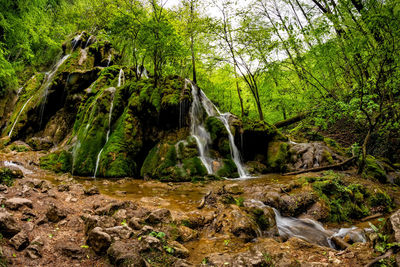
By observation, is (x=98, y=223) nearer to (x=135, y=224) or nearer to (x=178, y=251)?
(x=135, y=224)

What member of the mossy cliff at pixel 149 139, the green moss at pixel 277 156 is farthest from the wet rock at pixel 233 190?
the green moss at pixel 277 156

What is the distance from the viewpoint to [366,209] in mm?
5309

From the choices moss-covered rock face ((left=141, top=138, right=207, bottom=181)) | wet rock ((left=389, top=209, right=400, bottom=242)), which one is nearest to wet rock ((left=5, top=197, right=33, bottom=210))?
wet rock ((left=389, top=209, right=400, bottom=242))

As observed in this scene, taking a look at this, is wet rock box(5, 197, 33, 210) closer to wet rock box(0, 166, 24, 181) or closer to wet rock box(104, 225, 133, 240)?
wet rock box(104, 225, 133, 240)

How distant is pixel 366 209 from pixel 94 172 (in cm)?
1018

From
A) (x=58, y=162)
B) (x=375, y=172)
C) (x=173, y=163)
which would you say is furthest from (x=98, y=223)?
(x=375, y=172)

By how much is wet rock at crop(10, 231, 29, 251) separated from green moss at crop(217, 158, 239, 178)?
26.5 feet

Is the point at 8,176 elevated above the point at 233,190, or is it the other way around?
the point at 8,176

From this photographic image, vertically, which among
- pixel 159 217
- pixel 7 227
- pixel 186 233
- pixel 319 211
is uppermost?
pixel 7 227

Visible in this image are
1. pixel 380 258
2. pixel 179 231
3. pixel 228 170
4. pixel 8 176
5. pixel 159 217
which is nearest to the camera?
pixel 380 258

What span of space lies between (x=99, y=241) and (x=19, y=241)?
84cm

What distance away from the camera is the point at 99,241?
2.59 m

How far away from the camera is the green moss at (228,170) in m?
9.91

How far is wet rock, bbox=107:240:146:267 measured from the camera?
2.28m
